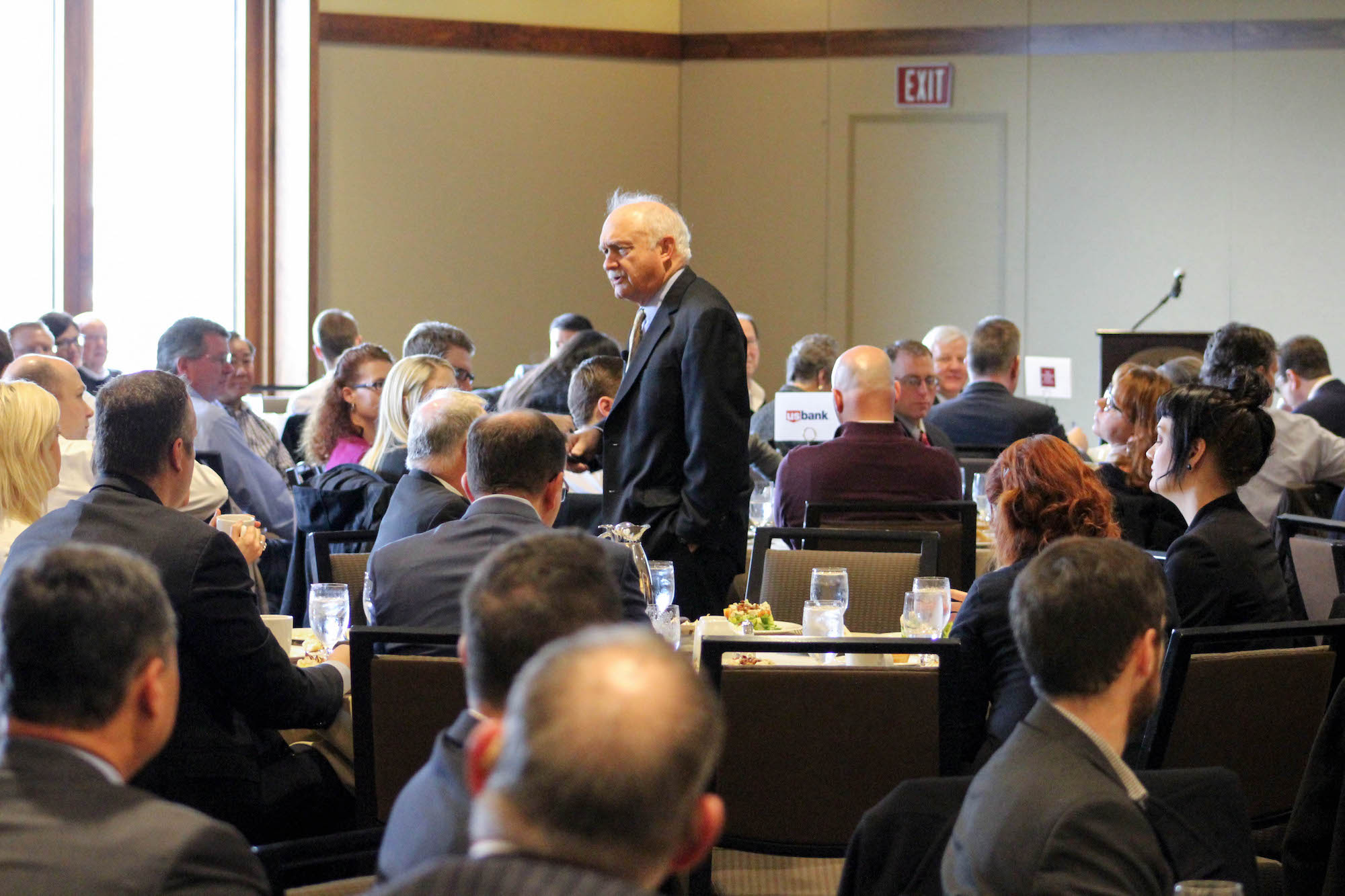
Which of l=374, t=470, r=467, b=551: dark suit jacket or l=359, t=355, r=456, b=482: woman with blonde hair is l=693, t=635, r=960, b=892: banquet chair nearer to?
l=374, t=470, r=467, b=551: dark suit jacket

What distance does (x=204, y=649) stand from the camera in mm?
2623

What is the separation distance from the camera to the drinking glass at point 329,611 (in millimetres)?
3234

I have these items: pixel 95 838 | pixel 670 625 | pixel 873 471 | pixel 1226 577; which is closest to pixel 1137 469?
pixel 873 471

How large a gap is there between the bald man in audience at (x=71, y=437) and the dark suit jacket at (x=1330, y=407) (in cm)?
474

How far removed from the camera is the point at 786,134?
10.7 meters

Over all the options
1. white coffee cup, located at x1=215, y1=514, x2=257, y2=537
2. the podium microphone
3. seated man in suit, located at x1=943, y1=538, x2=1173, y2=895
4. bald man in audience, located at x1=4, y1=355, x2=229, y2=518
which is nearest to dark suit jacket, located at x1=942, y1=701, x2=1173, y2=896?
seated man in suit, located at x1=943, y1=538, x2=1173, y2=895

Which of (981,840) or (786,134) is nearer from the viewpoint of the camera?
(981,840)

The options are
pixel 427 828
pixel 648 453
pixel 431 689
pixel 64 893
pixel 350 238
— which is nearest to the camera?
pixel 64 893

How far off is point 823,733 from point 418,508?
4.67ft

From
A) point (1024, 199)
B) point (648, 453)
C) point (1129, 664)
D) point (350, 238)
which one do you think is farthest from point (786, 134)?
point (1129, 664)

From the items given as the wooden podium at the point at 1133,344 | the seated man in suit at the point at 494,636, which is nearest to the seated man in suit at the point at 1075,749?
the seated man in suit at the point at 494,636

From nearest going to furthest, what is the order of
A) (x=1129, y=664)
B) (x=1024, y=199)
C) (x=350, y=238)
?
1. (x=1129, y=664)
2. (x=350, y=238)
3. (x=1024, y=199)

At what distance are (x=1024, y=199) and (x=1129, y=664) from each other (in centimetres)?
903

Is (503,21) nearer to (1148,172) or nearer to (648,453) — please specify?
(1148,172)
